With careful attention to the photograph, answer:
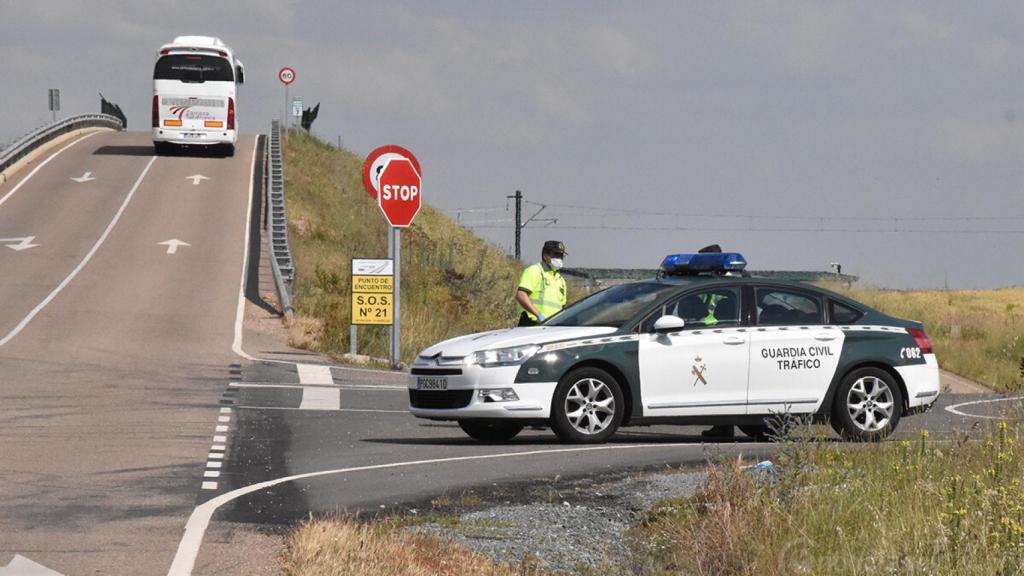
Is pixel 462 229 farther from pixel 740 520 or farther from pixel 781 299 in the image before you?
pixel 740 520

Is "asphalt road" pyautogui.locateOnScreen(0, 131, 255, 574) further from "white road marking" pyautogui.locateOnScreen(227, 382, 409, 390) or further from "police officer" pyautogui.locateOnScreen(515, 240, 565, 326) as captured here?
"police officer" pyautogui.locateOnScreen(515, 240, 565, 326)

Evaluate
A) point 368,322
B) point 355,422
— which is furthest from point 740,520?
point 368,322

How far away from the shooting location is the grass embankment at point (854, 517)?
324 inches

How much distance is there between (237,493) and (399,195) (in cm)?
1510

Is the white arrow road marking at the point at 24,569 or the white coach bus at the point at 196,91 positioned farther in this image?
the white coach bus at the point at 196,91

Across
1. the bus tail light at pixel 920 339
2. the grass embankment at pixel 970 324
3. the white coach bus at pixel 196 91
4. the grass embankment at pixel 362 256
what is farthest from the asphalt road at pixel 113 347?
the grass embankment at pixel 970 324

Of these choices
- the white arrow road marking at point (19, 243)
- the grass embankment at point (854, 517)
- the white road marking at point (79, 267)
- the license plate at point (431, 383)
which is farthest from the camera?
the white arrow road marking at point (19, 243)

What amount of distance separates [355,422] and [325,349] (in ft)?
35.5

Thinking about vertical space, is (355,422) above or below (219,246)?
below

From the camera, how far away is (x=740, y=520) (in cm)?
954

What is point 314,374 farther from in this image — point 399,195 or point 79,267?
point 79,267

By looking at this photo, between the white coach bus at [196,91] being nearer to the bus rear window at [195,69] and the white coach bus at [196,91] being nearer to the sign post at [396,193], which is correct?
the bus rear window at [195,69]

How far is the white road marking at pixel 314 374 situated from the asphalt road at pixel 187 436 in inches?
1.6

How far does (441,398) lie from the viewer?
15.0 meters
